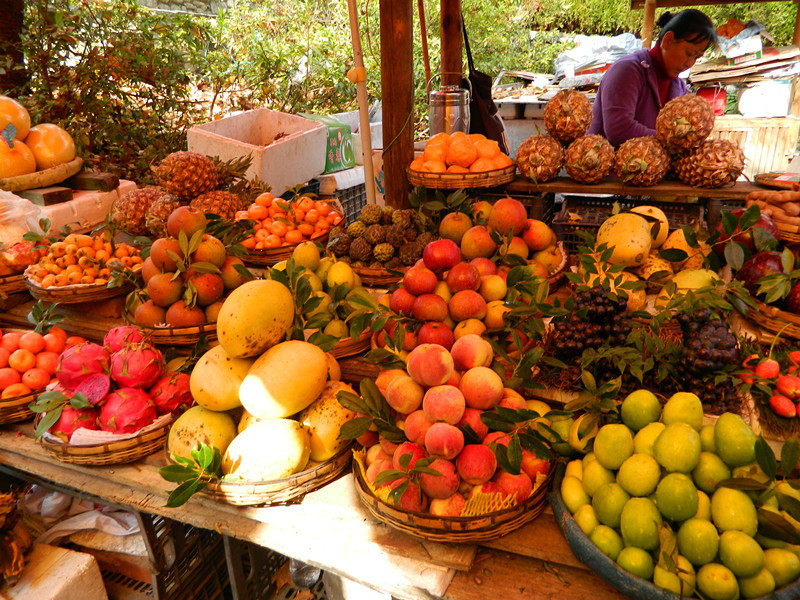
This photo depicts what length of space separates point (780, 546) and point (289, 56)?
7.25 m

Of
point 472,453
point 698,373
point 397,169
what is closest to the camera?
point 472,453

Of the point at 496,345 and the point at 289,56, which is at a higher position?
the point at 289,56

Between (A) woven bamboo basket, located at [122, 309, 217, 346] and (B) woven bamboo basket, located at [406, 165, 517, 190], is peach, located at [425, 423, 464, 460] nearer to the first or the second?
(A) woven bamboo basket, located at [122, 309, 217, 346]

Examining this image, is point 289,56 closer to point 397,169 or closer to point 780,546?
point 397,169

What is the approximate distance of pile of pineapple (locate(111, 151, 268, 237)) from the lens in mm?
2746

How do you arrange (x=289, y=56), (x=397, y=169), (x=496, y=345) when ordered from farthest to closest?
(x=289, y=56) < (x=397, y=169) < (x=496, y=345)

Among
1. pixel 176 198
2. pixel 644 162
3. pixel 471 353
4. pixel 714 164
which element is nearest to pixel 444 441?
pixel 471 353

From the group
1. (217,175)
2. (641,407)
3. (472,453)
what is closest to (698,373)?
(641,407)

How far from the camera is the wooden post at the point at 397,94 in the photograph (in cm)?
259

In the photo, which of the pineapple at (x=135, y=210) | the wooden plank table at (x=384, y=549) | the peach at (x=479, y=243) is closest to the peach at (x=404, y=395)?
the wooden plank table at (x=384, y=549)

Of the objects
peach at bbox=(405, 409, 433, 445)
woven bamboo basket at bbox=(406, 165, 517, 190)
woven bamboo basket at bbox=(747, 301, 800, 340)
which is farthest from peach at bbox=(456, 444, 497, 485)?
woven bamboo basket at bbox=(406, 165, 517, 190)

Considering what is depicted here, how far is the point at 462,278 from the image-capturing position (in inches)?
66.9

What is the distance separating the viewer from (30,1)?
13.3ft

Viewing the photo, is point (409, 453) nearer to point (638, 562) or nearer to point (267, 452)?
point (267, 452)
